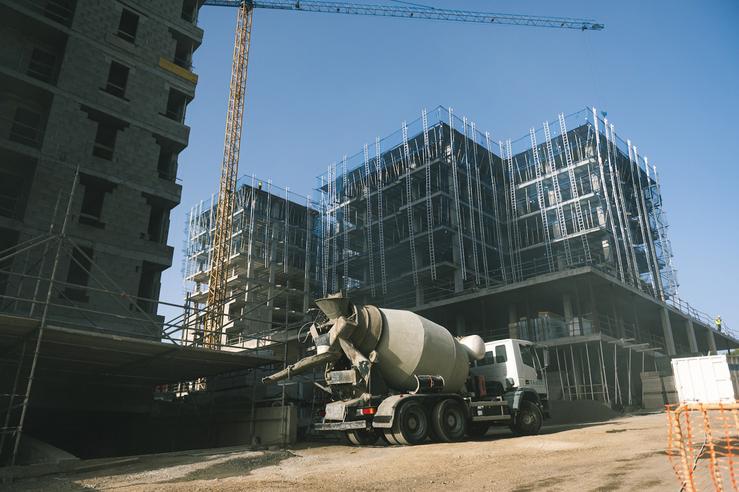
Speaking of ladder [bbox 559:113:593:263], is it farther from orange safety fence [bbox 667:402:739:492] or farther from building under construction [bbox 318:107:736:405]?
orange safety fence [bbox 667:402:739:492]

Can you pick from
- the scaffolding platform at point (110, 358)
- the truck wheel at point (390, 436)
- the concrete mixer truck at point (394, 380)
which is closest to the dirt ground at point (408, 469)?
the truck wheel at point (390, 436)

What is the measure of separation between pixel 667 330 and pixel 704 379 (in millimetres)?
23166

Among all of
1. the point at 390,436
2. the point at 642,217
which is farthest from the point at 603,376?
the point at 642,217

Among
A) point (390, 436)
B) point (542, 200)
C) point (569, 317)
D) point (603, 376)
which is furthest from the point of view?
point (542, 200)

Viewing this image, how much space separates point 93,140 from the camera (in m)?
24.8

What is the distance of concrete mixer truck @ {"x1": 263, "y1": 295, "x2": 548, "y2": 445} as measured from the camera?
44.1 ft

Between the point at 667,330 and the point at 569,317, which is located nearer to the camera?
the point at 569,317

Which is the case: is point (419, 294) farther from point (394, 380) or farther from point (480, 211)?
Answer: point (394, 380)

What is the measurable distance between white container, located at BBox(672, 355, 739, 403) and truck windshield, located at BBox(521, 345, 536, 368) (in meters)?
6.71

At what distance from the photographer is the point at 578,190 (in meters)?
48.2

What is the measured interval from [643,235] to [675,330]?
918cm

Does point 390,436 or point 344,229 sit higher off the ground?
point 344,229

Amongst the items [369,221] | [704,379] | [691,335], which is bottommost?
[704,379]

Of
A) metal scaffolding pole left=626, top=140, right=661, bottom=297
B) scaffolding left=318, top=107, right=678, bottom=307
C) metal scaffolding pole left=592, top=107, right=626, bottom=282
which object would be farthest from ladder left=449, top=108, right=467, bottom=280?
metal scaffolding pole left=626, top=140, right=661, bottom=297
